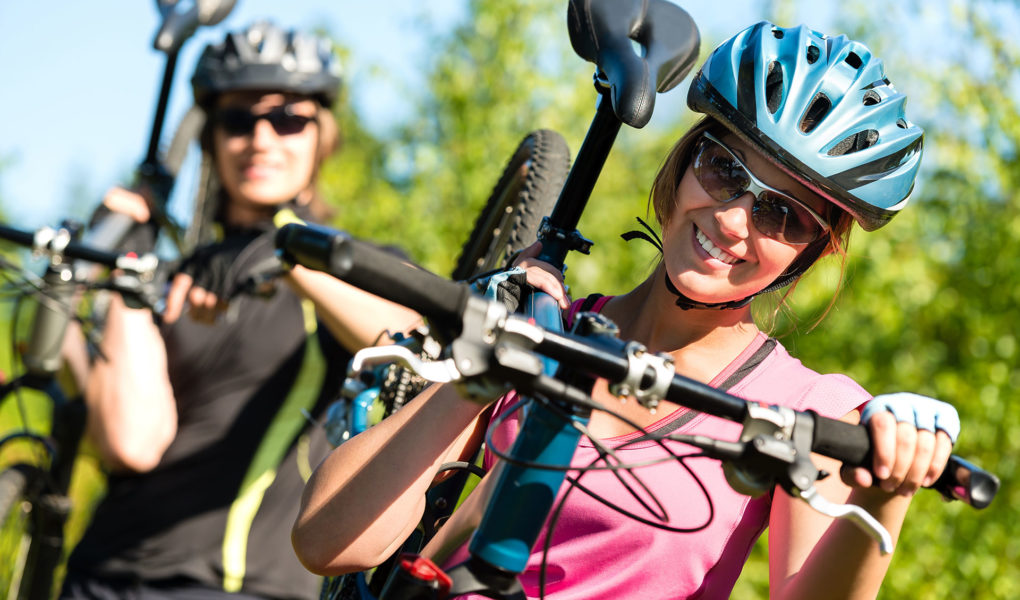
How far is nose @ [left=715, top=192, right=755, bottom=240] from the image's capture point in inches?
81.6

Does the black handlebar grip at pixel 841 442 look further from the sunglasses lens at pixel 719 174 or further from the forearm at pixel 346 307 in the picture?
the forearm at pixel 346 307

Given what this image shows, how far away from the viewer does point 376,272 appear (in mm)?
1268

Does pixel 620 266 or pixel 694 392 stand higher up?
pixel 694 392

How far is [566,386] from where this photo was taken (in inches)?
54.8

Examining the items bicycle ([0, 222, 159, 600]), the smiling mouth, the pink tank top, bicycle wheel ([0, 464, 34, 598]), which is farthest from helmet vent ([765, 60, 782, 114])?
bicycle wheel ([0, 464, 34, 598])

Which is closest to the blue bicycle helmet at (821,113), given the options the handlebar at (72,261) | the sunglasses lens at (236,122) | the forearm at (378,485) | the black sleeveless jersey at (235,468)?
the forearm at (378,485)

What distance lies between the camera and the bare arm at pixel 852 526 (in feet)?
4.68

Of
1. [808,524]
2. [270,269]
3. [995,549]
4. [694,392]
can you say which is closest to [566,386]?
[694,392]

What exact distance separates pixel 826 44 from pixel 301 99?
8.11 feet

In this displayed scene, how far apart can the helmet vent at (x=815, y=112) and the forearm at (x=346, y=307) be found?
1.55m

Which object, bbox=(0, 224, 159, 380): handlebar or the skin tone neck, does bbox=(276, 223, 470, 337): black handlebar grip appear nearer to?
the skin tone neck

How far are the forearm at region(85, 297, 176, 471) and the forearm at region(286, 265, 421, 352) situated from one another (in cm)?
80

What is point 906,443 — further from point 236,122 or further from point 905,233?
point 905,233

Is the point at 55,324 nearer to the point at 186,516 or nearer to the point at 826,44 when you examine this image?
the point at 186,516
